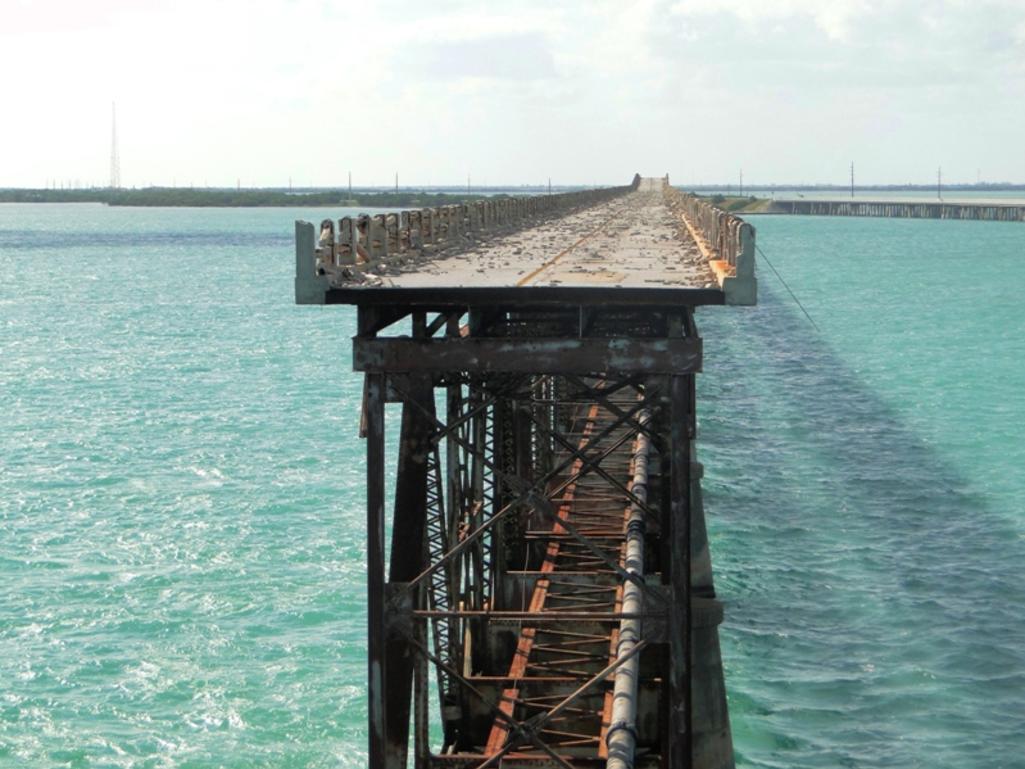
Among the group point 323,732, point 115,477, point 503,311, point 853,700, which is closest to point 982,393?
point 115,477

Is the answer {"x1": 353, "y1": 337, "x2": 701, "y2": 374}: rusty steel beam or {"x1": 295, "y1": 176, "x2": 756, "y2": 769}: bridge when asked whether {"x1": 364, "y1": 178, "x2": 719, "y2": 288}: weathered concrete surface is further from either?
{"x1": 353, "y1": 337, "x2": 701, "y2": 374}: rusty steel beam

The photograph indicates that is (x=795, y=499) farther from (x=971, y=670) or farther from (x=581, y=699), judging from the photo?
(x=581, y=699)

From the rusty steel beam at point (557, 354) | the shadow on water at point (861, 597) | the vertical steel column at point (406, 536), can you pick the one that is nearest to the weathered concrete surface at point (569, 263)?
the rusty steel beam at point (557, 354)

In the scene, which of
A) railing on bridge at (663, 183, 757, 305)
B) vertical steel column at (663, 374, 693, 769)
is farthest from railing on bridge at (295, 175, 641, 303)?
railing on bridge at (663, 183, 757, 305)

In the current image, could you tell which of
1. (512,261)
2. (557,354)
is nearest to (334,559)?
(512,261)

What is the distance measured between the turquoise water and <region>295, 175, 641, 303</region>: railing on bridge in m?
9.05

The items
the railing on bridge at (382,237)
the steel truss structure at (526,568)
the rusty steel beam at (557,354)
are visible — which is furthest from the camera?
the railing on bridge at (382,237)

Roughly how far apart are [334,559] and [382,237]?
19.4m

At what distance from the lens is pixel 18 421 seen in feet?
209

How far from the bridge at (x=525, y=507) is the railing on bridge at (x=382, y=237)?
0.05 metres

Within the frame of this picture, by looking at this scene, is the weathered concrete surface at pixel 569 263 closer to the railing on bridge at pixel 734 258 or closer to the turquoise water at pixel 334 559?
the railing on bridge at pixel 734 258

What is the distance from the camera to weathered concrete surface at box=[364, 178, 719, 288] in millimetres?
19531

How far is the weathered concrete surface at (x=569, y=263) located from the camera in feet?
64.1

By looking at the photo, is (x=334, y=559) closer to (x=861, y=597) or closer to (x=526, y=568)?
(x=861, y=597)
